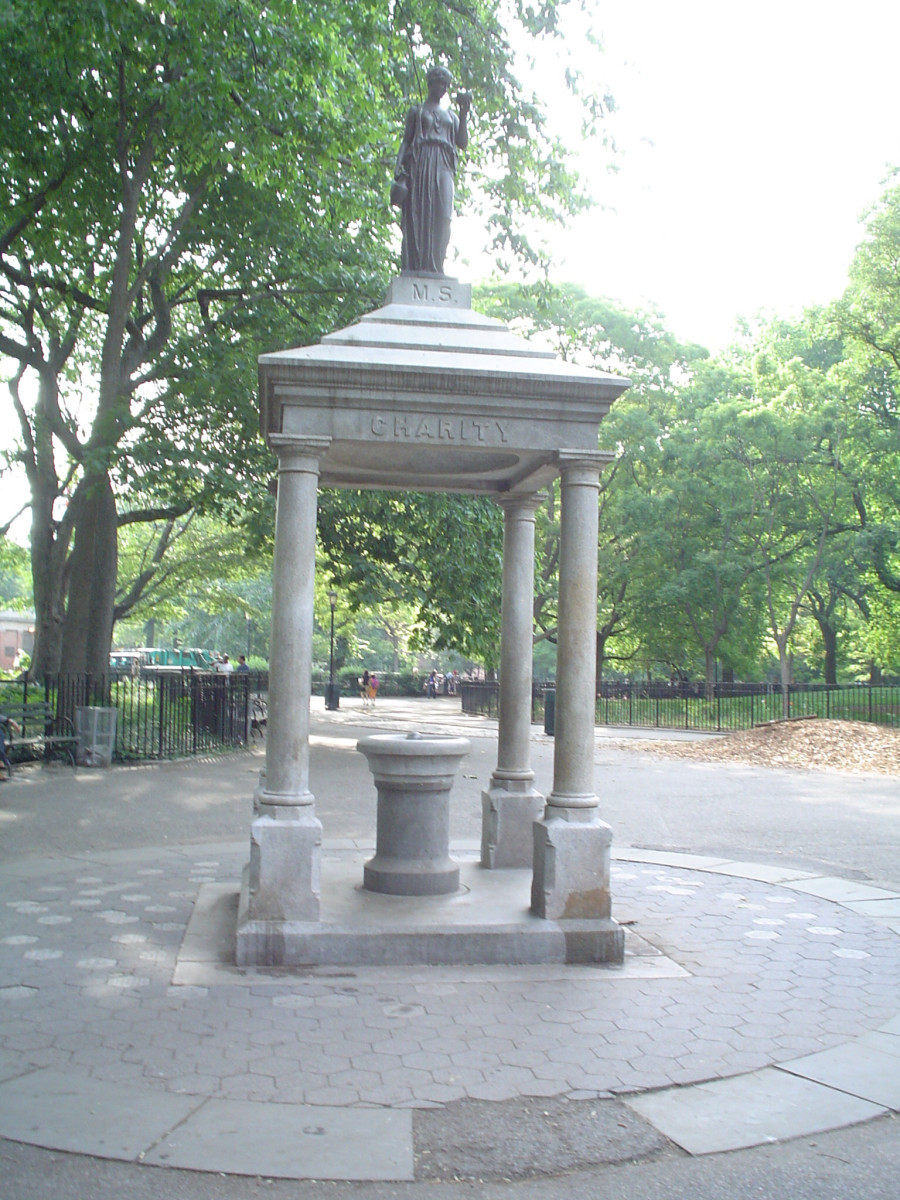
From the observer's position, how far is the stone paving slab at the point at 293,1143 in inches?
148

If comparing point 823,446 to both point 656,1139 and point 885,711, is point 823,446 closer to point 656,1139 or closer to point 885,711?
point 885,711

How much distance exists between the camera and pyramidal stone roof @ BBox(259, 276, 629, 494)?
267 inches

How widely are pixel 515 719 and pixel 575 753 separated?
1.84 meters

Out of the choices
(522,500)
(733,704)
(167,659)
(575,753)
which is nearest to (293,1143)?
(575,753)

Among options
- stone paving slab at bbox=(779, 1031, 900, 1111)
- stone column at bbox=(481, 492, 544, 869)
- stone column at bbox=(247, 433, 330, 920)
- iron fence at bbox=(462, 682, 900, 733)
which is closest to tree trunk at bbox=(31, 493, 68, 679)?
stone column at bbox=(481, 492, 544, 869)

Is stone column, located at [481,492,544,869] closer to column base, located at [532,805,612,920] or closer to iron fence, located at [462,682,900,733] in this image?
column base, located at [532,805,612,920]

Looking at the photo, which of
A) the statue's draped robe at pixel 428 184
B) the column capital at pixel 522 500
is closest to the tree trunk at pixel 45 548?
the column capital at pixel 522 500

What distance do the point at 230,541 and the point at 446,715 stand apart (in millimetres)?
11337

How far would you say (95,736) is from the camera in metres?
17.2

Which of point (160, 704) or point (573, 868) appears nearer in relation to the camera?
point (573, 868)

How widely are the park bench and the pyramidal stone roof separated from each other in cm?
1095

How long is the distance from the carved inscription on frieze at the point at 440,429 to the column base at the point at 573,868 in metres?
2.65

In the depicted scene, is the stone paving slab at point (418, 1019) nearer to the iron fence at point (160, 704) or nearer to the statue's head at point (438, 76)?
the statue's head at point (438, 76)

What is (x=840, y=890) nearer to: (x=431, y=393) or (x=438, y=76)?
(x=431, y=393)
